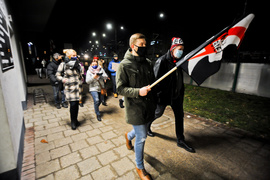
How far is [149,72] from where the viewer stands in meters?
2.14

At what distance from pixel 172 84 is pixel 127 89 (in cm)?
121

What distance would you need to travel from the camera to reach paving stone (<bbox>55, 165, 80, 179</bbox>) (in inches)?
87.7

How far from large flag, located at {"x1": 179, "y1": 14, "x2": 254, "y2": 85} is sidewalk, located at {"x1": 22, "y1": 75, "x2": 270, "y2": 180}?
1688mm

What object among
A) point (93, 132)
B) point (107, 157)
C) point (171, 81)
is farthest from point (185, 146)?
point (93, 132)

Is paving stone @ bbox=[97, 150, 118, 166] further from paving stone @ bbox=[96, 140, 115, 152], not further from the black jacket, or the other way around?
the black jacket

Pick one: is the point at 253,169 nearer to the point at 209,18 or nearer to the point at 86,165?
the point at 86,165

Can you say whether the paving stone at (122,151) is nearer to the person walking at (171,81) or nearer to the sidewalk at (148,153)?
the sidewalk at (148,153)

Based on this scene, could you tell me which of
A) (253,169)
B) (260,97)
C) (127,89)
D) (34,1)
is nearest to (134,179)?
(127,89)

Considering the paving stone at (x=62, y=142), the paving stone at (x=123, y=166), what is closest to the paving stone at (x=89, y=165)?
the paving stone at (x=123, y=166)

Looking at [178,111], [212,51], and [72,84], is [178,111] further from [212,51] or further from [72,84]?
[72,84]

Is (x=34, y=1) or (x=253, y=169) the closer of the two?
(x=253, y=169)

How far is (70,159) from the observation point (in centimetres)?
263

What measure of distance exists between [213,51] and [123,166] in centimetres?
236

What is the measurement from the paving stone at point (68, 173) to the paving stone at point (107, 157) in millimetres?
448
